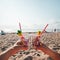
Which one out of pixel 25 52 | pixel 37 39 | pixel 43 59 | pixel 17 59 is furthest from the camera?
pixel 25 52

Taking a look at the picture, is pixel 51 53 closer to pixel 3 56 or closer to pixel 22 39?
pixel 22 39

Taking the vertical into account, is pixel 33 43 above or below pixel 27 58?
above

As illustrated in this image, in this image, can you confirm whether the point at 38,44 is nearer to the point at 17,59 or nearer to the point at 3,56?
the point at 3,56

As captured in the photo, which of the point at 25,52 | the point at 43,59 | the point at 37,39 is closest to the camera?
the point at 37,39

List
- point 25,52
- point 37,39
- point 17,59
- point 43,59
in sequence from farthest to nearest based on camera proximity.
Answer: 1. point 25,52
2. point 17,59
3. point 43,59
4. point 37,39

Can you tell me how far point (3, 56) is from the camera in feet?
12.0

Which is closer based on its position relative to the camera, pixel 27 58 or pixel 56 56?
pixel 56 56

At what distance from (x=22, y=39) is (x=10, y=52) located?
1.19 ft

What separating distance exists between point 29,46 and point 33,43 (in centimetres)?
10

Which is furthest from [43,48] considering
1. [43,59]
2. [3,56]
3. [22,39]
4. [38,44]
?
[43,59]

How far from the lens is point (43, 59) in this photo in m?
5.78

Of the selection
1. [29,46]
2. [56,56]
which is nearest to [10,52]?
[29,46]

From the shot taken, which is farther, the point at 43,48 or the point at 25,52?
the point at 25,52

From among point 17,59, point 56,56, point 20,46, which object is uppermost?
point 20,46
